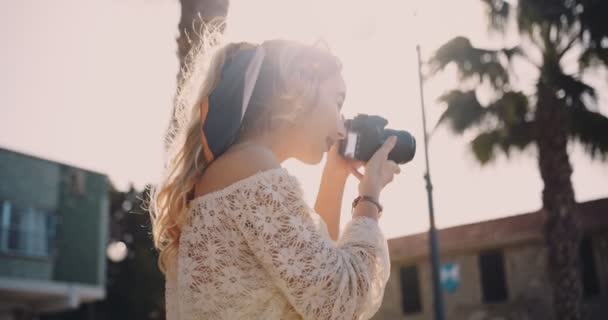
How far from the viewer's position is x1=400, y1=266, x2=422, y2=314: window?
914 inches

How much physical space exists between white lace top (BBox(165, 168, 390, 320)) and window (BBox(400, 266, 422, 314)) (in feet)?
72.6

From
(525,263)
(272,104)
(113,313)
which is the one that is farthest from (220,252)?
(113,313)

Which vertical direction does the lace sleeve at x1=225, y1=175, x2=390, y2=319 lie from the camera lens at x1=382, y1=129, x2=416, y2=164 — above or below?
below

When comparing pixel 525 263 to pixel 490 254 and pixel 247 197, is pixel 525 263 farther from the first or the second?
pixel 247 197

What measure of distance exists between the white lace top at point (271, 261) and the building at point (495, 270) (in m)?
18.8

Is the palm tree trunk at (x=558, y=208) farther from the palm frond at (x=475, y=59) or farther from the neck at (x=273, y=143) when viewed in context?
the neck at (x=273, y=143)

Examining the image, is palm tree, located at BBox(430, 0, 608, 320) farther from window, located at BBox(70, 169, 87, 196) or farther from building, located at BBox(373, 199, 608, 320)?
window, located at BBox(70, 169, 87, 196)

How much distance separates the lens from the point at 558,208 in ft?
43.3

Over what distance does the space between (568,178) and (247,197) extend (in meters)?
12.8

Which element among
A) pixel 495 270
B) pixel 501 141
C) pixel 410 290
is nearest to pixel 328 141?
pixel 501 141

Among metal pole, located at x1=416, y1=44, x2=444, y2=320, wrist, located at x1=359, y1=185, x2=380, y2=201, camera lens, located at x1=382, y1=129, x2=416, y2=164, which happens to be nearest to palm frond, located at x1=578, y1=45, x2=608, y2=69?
metal pole, located at x1=416, y1=44, x2=444, y2=320

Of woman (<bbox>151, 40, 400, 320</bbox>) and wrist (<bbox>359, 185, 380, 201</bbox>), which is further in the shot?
wrist (<bbox>359, 185, 380, 201</bbox>)

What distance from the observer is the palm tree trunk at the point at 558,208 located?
12844mm

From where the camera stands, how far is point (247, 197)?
151 centimetres
